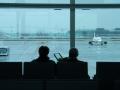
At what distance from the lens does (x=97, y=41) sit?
909cm

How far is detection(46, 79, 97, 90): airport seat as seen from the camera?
424 cm

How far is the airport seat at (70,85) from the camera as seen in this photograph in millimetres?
4242

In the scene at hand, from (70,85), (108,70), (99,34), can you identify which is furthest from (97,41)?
(70,85)

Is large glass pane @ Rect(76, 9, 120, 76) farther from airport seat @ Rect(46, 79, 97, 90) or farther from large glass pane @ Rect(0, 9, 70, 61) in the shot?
airport seat @ Rect(46, 79, 97, 90)

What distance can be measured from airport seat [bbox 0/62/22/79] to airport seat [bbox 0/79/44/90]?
1.09 meters

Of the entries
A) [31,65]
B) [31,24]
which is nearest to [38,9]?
[31,24]

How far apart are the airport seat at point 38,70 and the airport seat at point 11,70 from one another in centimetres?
14

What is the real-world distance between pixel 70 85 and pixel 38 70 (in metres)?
1.15

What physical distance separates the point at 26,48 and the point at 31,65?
150 inches

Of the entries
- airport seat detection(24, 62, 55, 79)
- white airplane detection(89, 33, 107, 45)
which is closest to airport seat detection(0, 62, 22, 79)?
airport seat detection(24, 62, 55, 79)

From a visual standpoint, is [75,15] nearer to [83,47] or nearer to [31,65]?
[83,47]

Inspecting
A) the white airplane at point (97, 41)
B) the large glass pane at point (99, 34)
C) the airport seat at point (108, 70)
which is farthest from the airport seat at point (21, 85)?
the white airplane at point (97, 41)

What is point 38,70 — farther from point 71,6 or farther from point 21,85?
point 71,6

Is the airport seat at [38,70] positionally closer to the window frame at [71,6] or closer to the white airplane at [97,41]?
the window frame at [71,6]
